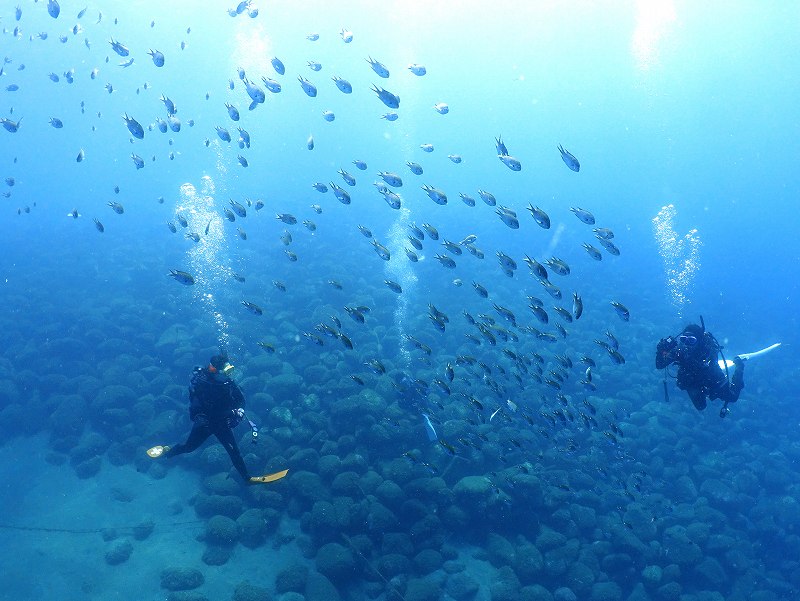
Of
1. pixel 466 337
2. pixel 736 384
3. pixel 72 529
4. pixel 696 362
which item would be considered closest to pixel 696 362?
pixel 696 362

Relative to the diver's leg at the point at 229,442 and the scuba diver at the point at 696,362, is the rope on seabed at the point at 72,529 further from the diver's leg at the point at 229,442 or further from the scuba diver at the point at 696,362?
the scuba diver at the point at 696,362

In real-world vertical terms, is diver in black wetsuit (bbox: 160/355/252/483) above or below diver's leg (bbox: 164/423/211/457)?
above

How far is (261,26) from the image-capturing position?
351ft

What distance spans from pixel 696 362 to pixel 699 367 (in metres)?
0.13

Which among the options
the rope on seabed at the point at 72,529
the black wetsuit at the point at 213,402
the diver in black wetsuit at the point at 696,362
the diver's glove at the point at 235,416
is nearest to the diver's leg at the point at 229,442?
the black wetsuit at the point at 213,402

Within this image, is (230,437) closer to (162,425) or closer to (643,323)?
(162,425)

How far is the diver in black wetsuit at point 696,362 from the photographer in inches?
349

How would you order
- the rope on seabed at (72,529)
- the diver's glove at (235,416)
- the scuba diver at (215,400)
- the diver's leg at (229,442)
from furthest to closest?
the rope on seabed at (72,529)
the diver's leg at (229,442)
the diver's glove at (235,416)
the scuba diver at (215,400)

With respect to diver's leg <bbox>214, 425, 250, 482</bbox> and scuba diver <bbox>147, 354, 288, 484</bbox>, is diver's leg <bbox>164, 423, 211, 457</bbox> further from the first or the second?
diver's leg <bbox>214, 425, 250, 482</bbox>

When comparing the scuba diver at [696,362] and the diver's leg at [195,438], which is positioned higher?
the scuba diver at [696,362]

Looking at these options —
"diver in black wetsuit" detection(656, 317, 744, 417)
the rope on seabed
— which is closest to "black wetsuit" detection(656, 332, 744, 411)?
"diver in black wetsuit" detection(656, 317, 744, 417)

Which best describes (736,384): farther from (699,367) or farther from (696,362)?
(696,362)

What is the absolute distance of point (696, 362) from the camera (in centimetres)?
895

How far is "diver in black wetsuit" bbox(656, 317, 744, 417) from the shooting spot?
29.1 ft
